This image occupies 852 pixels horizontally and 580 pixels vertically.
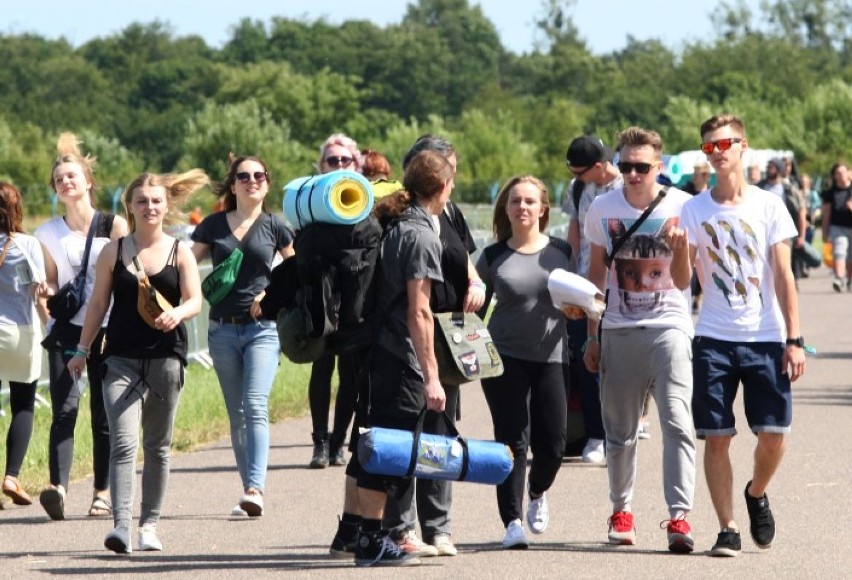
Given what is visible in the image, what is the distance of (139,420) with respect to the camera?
841 centimetres

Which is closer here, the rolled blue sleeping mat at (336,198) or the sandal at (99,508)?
the rolled blue sleeping mat at (336,198)

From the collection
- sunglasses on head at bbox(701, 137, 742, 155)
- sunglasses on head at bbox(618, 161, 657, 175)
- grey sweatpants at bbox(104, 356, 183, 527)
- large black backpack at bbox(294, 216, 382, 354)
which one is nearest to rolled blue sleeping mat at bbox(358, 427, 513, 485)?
large black backpack at bbox(294, 216, 382, 354)

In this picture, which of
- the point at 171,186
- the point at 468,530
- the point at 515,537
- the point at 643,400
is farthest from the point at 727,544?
the point at 171,186

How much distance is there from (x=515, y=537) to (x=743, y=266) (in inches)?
59.6

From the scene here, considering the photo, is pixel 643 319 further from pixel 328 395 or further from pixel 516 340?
pixel 328 395

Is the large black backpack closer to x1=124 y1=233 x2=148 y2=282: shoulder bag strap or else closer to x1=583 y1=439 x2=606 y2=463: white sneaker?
x1=124 y1=233 x2=148 y2=282: shoulder bag strap

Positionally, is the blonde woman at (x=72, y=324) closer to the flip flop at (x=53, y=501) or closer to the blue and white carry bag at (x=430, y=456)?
the flip flop at (x=53, y=501)

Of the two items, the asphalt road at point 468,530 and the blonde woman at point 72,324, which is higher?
the blonde woman at point 72,324

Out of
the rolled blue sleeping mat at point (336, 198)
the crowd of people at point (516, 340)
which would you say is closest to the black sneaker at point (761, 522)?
the crowd of people at point (516, 340)

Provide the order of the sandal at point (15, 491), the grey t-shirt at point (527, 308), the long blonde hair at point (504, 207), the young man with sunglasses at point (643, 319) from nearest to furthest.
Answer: the young man with sunglasses at point (643, 319)
the grey t-shirt at point (527, 308)
the long blonde hair at point (504, 207)
the sandal at point (15, 491)

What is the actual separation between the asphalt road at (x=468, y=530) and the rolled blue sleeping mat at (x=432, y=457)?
387mm

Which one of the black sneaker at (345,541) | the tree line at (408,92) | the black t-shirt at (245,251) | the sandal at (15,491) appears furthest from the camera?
the tree line at (408,92)

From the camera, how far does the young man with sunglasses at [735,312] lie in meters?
7.80

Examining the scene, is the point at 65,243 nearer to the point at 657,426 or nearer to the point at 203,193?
the point at 657,426
